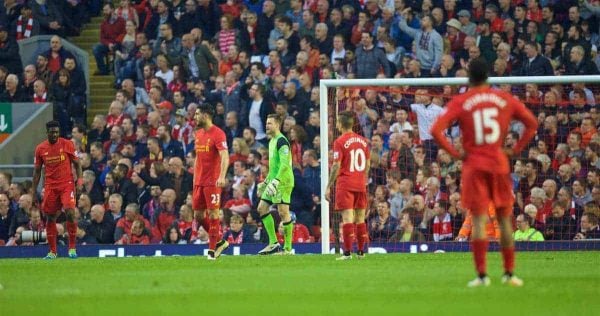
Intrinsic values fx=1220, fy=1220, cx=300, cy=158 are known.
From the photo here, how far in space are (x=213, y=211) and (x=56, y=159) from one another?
290 cm

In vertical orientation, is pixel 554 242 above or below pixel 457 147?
below

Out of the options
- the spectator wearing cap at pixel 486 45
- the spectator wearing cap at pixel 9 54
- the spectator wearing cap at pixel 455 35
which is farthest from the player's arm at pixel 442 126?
the spectator wearing cap at pixel 9 54

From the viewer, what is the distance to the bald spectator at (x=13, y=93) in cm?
2577

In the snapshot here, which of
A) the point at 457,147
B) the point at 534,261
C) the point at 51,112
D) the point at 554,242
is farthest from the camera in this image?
the point at 51,112

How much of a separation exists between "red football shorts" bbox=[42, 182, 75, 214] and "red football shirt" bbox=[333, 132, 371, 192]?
4627 millimetres

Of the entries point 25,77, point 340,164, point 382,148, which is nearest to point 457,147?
point 382,148

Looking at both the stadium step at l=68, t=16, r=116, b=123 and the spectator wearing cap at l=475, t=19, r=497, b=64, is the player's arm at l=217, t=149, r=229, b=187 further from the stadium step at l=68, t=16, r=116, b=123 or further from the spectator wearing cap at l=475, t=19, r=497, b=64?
the stadium step at l=68, t=16, r=116, b=123

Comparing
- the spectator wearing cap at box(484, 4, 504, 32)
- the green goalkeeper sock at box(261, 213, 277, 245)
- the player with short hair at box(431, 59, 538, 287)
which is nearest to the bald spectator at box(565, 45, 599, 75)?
the spectator wearing cap at box(484, 4, 504, 32)

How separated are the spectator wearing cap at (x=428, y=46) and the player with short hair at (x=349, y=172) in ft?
23.2

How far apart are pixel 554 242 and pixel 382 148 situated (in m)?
3.63

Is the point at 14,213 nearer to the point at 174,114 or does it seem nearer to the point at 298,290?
the point at 174,114

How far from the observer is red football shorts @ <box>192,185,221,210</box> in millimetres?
17875

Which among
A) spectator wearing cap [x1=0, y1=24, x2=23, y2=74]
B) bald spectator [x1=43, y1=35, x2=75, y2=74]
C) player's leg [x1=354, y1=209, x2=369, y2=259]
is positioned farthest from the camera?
spectator wearing cap [x1=0, y1=24, x2=23, y2=74]

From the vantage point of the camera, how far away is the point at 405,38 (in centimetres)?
2444
